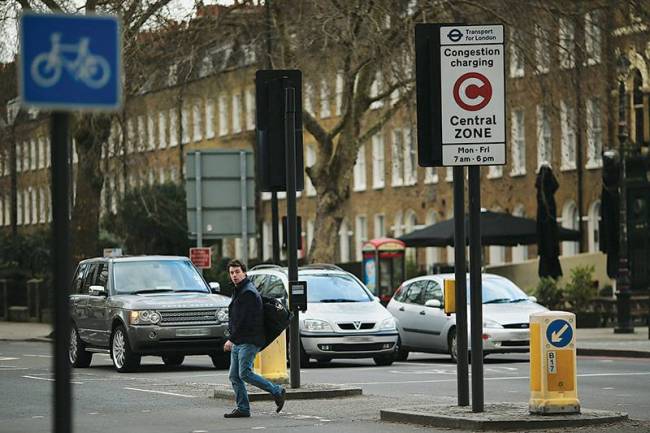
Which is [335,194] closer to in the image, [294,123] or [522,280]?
[522,280]

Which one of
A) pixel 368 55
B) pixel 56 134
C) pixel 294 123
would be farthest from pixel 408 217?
pixel 56 134

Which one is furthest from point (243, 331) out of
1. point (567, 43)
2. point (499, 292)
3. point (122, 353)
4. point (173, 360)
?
point (567, 43)

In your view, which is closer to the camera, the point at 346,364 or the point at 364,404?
the point at 364,404

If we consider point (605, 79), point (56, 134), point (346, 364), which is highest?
point (605, 79)

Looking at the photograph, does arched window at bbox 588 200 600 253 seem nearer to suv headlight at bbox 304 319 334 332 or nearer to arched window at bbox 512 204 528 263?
arched window at bbox 512 204 528 263

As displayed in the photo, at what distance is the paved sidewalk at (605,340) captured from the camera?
1227 inches

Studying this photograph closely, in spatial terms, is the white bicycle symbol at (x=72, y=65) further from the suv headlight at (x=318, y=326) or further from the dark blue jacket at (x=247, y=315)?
the suv headlight at (x=318, y=326)

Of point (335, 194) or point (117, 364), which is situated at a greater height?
point (335, 194)

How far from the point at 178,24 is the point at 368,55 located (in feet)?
15.0

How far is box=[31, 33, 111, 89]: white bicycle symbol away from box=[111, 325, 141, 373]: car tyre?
18477 mm

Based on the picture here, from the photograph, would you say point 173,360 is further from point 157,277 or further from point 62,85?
point 62,85

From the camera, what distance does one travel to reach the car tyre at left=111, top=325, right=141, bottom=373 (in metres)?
26.8

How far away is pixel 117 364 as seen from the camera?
2730 centimetres

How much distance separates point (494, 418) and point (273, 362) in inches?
230
